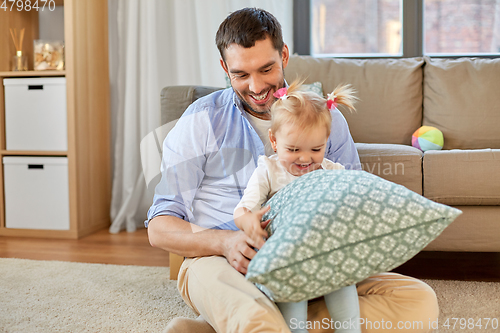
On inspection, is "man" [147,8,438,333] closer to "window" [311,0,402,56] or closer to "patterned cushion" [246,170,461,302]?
"patterned cushion" [246,170,461,302]

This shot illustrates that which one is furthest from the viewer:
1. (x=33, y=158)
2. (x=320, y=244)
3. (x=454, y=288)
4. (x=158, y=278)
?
(x=33, y=158)

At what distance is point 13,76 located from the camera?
8.05ft

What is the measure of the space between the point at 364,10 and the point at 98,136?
1763 mm

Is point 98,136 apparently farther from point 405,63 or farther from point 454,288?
point 454,288

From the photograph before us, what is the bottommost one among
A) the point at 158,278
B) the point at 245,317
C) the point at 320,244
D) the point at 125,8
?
the point at 158,278

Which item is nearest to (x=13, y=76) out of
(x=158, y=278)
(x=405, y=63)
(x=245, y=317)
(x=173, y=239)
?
(x=158, y=278)

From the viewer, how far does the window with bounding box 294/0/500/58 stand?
2.68 metres

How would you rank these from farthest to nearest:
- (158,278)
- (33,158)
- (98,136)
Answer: (98,136), (33,158), (158,278)

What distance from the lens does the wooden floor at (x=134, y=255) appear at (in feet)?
5.67

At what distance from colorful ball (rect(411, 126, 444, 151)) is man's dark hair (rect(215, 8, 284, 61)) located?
3.32 ft

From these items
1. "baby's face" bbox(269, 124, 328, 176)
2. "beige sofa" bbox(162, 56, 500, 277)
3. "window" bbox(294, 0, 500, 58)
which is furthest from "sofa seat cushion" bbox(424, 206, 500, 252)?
"window" bbox(294, 0, 500, 58)

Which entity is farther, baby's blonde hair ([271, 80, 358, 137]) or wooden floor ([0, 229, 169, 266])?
wooden floor ([0, 229, 169, 266])

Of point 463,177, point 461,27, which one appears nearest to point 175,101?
point 463,177

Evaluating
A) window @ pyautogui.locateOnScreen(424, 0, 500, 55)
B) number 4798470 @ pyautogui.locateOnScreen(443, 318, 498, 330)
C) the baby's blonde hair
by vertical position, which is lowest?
number 4798470 @ pyautogui.locateOnScreen(443, 318, 498, 330)
